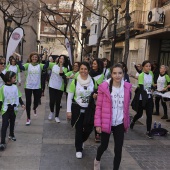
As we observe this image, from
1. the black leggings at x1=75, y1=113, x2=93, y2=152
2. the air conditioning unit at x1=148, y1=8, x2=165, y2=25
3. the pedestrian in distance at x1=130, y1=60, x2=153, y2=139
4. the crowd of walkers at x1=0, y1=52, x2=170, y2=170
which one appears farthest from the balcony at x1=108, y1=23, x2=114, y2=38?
the black leggings at x1=75, y1=113, x2=93, y2=152

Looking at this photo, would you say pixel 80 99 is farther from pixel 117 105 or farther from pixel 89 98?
pixel 117 105

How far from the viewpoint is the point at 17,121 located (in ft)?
26.1

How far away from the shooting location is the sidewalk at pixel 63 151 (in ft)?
16.2

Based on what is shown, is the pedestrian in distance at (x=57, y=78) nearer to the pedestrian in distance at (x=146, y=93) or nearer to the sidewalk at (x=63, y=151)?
the sidewalk at (x=63, y=151)

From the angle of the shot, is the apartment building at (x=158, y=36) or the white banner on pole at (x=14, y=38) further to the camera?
the apartment building at (x=158, y=36)

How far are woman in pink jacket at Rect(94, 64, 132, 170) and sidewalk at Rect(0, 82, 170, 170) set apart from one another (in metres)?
0.77

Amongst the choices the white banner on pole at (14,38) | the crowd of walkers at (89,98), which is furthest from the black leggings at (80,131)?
the white banner on pole at (14,38)

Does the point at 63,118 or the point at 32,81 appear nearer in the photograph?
Answer: the point at 32,81

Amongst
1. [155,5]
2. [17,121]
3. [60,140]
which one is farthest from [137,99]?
[155,5]

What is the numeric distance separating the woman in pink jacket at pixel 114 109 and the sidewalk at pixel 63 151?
77 cm

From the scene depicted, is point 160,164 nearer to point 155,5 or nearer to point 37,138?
point 37,138

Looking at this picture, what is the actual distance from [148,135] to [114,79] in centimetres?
308

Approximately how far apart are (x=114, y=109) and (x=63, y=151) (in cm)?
175

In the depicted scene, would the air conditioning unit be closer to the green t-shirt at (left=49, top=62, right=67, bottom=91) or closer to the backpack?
the green t-shirt at (left=49, top=62, right=67, bottom=91)
